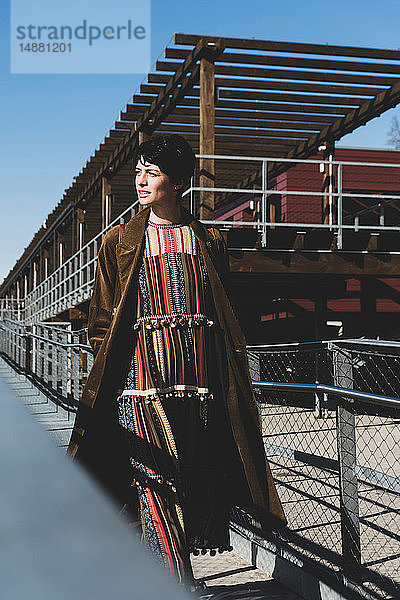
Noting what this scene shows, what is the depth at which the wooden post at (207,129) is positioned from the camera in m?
10.1

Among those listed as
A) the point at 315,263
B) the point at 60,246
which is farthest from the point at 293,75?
the point at 60,246

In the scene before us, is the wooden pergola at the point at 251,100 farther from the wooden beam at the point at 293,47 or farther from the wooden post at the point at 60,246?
the wooden post at the point at 60,246

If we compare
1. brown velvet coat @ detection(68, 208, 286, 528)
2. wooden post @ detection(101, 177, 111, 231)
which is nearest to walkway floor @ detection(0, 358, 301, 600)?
brown velvet coat @ detection(68, 208, 286, 528)

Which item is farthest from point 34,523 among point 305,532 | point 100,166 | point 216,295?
point 100,166

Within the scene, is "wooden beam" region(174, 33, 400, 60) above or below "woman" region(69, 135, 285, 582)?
above

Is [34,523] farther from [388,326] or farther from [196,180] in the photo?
[388,326]

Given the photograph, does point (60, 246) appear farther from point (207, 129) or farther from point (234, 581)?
point (234, 581)

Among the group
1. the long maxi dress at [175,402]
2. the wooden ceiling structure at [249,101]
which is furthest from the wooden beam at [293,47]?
the long maxi dress at [175,402]

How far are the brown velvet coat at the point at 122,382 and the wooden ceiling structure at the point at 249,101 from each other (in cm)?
750

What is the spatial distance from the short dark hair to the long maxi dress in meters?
0.28

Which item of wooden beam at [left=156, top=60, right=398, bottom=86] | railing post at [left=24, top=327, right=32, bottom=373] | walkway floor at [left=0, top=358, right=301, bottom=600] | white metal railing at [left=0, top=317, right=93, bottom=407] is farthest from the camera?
railing post at [left=24, top=327, right=32, bottom=373]

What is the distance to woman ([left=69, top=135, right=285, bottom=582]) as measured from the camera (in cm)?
274

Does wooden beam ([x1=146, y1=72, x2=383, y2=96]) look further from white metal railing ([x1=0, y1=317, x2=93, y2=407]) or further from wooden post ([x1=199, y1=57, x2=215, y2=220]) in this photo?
white metal railing ([x1=0, y1=317, x2=93, y2=407])

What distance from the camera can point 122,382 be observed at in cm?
280
